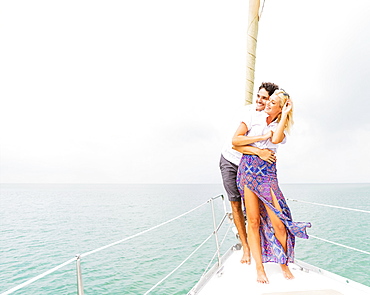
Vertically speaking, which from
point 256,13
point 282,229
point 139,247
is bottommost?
point 139,247

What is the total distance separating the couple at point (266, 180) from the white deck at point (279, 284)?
84 millimetres

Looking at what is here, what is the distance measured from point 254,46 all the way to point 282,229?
1463 mm

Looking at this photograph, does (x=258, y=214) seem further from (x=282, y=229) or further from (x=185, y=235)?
(x=185, y=235)

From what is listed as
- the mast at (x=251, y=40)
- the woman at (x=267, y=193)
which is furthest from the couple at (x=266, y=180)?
the mast at (x=251, y=40)

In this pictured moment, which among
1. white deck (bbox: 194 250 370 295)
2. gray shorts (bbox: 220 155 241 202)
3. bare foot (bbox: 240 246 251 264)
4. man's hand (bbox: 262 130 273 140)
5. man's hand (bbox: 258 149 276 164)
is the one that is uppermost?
man's hand (bbox: 262 130 273 140)

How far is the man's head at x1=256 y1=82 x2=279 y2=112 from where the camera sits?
197 cm

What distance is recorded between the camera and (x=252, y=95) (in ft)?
7.48

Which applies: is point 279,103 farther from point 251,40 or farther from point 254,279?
point 254,279

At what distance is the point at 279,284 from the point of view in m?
1.73

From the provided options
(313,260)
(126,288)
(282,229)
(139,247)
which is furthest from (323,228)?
(282,229)

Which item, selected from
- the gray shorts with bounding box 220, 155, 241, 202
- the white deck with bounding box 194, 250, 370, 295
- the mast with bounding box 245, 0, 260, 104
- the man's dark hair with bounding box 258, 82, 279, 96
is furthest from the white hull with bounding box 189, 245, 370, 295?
the mast with bounding box 245, 0, 260, 104

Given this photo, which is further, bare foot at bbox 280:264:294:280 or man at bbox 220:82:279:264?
man at bbox 220:82:279:264

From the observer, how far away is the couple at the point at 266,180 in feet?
6.02

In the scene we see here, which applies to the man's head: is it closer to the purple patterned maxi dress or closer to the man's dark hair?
the man's dark hair
